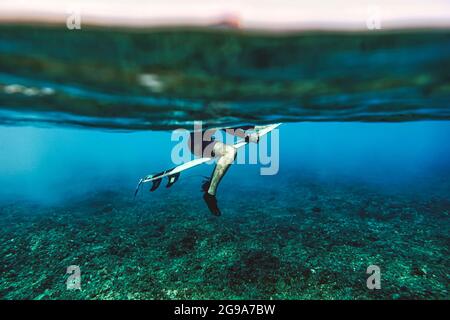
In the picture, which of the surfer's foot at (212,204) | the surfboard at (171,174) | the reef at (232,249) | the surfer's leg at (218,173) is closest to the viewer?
the reef at (232,249)

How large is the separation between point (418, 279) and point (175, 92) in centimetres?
812

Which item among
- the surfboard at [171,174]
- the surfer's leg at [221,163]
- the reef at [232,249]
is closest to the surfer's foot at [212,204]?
the surfer's leg at [221,163]

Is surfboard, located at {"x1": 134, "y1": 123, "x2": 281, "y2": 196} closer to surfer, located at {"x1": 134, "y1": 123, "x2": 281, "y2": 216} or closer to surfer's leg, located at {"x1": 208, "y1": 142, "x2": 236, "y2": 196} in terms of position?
surfer, located at {"x1": 134, "y1": 123, "x2": 281, "y2": 216}

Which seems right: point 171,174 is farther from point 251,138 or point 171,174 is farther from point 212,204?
point 251,138

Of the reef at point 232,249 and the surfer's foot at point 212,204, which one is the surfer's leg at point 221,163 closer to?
the surfer's foot at point 212,204

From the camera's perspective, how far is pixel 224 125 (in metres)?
11.9

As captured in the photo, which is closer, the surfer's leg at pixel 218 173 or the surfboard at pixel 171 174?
the surfer's leg at pixel 218 173

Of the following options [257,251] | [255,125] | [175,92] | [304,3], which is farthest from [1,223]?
[304,3]

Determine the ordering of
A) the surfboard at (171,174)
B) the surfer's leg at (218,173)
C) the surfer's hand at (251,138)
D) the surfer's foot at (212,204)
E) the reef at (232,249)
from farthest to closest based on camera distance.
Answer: the surfer's hand at (251,138) < the surfboard at (171,174) < the surfer's leg at (218,173) < the surfer's foot at (212,204) < the reef at (232,249)

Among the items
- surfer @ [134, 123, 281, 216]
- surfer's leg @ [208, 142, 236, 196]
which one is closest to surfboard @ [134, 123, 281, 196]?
surfer @ [134, 123, 281, 216]

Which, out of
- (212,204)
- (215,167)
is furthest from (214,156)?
(212,204)
